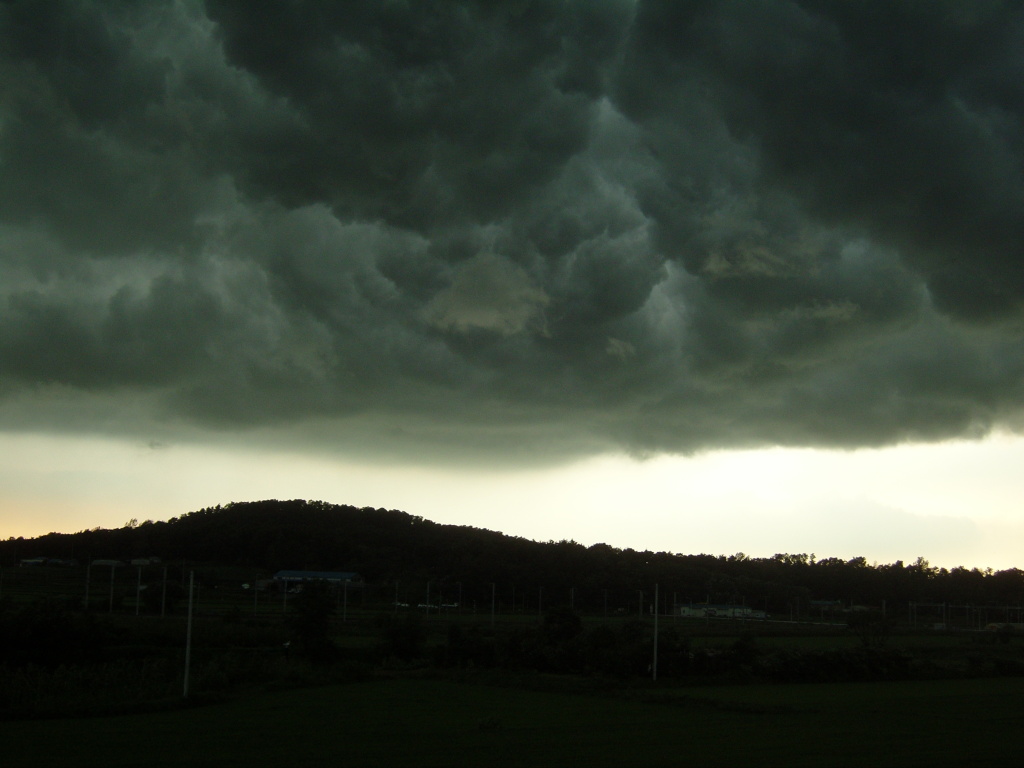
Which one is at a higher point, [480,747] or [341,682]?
[480,747]

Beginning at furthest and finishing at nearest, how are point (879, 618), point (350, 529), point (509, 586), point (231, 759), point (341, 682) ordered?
point (350, 529)
point (509, 586)
point (879, 618)
point (341, 682)
point (231, 759)

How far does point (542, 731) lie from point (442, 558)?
98.7 m

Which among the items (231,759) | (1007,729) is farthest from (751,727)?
(231,759)

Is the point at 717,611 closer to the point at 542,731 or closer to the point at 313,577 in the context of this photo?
the point at 313,577

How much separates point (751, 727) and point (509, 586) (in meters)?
88.2

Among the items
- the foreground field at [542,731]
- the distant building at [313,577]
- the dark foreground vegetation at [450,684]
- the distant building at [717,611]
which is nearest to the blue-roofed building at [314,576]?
the distant building at [313,577]

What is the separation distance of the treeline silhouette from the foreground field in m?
74.6

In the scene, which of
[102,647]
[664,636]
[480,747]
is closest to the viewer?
[480,747]

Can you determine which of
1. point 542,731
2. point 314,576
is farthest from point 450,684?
point 314,576

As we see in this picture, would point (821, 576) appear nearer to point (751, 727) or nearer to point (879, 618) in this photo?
point (879, 618)

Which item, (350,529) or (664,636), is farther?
(350,529)

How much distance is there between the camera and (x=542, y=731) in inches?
998

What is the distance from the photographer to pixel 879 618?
222 feet

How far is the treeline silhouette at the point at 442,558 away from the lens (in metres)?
117
